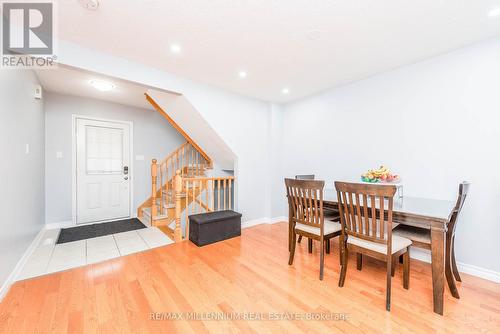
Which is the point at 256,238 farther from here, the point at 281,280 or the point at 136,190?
the point at 136,190

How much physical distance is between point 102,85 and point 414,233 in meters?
4.45

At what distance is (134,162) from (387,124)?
15.1 ft

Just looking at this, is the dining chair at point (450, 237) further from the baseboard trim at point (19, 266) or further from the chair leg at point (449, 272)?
the baseboard trim at point (19, 266)

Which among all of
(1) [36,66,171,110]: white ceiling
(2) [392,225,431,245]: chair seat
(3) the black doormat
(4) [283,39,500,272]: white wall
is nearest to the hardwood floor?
(2) [392,225,431,245]: chair seat

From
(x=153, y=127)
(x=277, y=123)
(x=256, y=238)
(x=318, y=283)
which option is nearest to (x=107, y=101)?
A: (x=153, y=127)

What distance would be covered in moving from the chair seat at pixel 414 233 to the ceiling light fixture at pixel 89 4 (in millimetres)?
3262

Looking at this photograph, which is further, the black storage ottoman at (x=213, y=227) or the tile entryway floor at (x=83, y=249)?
the black storage ottoman at (x=213, y=227)

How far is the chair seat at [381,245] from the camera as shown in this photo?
1757 mm

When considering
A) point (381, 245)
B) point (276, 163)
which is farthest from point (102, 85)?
point (381, 245)

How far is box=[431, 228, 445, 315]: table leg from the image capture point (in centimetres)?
161

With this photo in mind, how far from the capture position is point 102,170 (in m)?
4.09

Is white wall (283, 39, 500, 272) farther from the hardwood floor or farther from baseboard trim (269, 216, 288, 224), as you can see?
baseboard trim (269, 216, 288, 224)

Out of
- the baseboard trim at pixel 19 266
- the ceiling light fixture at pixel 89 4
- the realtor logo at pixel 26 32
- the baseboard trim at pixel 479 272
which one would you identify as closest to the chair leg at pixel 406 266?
the baseboard trim at pixel 479 272

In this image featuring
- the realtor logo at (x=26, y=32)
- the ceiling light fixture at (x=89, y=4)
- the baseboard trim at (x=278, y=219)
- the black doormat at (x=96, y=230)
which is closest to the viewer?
the ceiling light fixture at (x=89, y=4)
